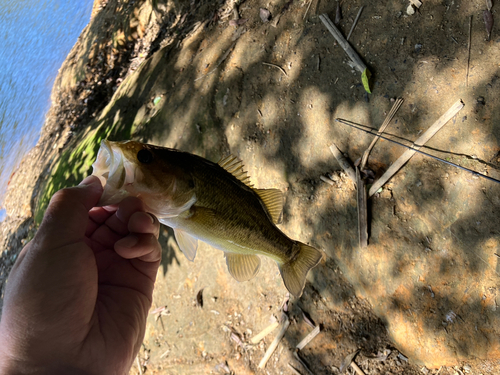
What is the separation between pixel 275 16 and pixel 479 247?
4.26m

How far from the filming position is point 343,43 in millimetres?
4145

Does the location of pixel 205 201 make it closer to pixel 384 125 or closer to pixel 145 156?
pixel 145 156

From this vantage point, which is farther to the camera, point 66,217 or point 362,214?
point 362,214

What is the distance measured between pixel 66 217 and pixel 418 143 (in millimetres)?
3330

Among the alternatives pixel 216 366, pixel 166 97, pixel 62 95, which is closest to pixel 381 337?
pixel 216 366

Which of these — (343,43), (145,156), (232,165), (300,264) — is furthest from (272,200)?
(343,43)

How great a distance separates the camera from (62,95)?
12.4 metres

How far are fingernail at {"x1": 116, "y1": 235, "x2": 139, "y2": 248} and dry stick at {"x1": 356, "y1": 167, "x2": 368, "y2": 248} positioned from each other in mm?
2479

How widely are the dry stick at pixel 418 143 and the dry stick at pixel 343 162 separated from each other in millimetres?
278

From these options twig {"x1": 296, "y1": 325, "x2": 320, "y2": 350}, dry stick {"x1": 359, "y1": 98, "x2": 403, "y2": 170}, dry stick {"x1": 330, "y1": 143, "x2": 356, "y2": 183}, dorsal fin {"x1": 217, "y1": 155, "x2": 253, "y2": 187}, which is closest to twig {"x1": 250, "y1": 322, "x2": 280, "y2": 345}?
twig {"x1": 296, "y1": 325, "x2": 320, "y2": 350}

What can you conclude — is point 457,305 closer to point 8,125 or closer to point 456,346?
point 456,346

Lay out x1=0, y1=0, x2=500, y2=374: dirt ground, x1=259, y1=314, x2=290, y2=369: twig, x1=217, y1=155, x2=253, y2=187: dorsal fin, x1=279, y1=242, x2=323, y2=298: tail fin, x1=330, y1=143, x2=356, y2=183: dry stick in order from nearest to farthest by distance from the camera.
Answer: x1=217, y1=155, x2=253, y2=187: dorsal fin
x1=279, y1=242, x2=323, y2=298: tail fin
x1=0, y1=0, x2=500, y2=374: dirt ground
x1=330, y1=143, x2=356, y2=183: dry stick
x1=259, y1=314, x2=290, y2=369: twig

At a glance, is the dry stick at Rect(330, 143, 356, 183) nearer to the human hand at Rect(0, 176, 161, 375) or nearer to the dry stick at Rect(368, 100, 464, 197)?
the dry stick at Rect(368, 100, 464, 197)

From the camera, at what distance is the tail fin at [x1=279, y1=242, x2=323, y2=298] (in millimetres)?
2975
